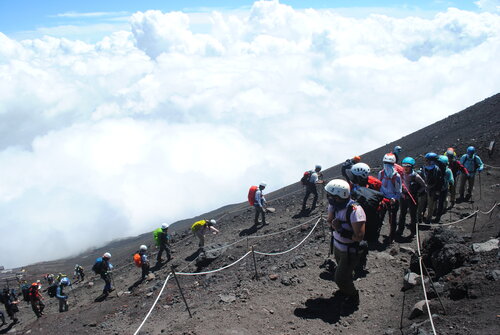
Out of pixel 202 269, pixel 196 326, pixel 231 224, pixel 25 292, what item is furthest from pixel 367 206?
pixel 25 292

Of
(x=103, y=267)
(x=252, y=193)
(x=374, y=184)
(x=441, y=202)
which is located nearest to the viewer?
(x=374, y=184)

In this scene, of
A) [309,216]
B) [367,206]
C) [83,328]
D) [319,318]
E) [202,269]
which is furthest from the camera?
[309,216]

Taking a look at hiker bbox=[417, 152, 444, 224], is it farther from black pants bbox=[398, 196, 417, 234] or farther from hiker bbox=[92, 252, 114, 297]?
hiker bbox=[92, 252, 114, 297]

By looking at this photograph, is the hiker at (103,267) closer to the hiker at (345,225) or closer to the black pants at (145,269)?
the black pants at (145,269)

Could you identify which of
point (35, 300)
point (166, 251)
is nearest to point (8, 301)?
point (35, 300)

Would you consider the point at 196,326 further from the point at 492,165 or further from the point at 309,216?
the point at 492,165

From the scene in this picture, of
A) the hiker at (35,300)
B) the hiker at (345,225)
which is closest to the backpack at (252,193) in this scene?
the hiker at (345,225)

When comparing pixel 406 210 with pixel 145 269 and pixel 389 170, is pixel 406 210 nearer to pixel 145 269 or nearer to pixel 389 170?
pixel 389 170

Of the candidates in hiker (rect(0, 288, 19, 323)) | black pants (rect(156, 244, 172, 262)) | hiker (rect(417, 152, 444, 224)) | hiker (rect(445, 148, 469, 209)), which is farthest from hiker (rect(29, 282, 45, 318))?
hiker (rect(445, 148, 469, 209))

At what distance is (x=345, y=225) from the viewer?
6.46 meters

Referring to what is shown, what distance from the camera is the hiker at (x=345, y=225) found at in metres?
6.28

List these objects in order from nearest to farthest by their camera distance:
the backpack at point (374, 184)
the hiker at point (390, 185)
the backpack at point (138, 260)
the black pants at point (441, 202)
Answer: the backpack at point (374, 184) < the hiker at point (390, 185) < the black pants at point (441, 202) < the backpack at point (138, 260)

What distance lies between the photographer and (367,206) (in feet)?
25.0

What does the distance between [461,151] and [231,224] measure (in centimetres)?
1404
